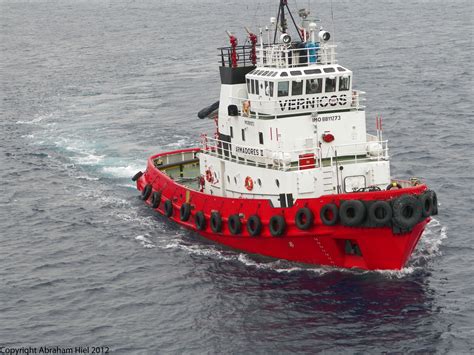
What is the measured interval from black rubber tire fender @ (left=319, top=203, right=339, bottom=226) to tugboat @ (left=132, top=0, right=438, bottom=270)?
30 mm

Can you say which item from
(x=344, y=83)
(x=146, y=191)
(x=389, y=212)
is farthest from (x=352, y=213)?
(x=146, y=191)

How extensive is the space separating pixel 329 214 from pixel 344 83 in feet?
17.3

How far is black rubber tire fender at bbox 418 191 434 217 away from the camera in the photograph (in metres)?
25.0

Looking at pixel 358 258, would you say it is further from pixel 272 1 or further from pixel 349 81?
pixel 272 1

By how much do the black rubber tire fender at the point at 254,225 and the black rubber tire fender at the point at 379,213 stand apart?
13.3ft


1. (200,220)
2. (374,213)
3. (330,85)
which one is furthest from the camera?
(200,220)

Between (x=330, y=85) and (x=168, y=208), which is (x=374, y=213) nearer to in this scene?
(x=330, y=85)

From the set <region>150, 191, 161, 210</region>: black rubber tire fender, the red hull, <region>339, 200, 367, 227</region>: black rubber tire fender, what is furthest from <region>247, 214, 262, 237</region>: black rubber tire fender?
<region>150, 191, 161, 210</region>: black rubber tire fender

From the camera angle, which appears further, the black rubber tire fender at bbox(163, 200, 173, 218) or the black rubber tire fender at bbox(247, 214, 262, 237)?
the black rubber tire fender at bbox(163, 200, 173, 218)

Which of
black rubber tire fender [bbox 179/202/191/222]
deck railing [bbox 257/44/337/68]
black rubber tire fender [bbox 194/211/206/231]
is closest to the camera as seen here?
deck railing [bbox 257/44/337/68]

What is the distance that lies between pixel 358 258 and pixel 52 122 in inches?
1204

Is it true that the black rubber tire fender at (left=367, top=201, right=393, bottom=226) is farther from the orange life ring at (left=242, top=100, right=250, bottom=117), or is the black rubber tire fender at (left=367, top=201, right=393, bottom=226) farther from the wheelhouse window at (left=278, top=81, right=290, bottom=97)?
the orange life ring at (left=242, top=100, right=250, bottom=117)

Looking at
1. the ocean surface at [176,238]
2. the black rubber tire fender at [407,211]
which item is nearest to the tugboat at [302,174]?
the black rubber tire fender at [407,211]

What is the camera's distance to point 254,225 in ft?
90.6
